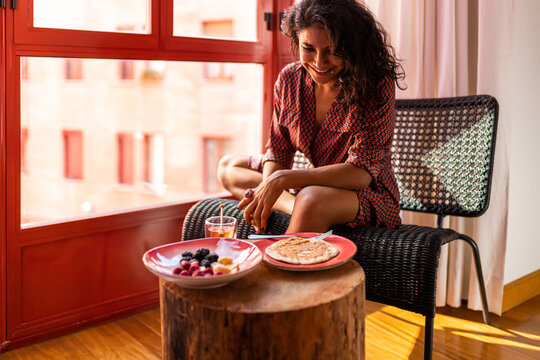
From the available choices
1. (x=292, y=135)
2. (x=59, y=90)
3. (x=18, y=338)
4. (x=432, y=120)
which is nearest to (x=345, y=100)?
(x=292, y=135)

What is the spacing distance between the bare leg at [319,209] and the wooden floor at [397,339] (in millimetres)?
554

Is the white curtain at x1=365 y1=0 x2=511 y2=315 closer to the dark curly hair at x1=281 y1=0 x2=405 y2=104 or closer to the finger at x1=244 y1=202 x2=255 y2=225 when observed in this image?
the dark curly hair at x1=281 y1=0 x2=405 y2=104

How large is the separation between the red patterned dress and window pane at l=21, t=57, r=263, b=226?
2009 cm

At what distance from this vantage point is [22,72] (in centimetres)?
185

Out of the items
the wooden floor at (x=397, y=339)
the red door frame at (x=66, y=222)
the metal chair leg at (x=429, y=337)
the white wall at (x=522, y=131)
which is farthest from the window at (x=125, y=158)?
the metal chair leg at (x=429, y=337)

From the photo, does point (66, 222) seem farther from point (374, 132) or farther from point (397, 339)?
point (397, 339)

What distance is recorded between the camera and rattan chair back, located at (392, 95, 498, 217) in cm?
196

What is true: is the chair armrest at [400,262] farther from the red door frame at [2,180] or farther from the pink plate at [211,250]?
the red door frame at [2,180]

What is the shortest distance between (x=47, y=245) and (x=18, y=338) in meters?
0.34

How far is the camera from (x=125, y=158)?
1059 inches

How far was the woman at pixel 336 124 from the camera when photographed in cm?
168

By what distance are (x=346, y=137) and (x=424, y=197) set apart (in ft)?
1.60

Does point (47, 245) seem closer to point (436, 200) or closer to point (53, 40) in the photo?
point (53, 40)

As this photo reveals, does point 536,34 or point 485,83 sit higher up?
point 536,34
